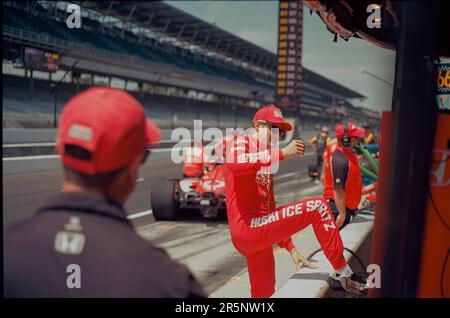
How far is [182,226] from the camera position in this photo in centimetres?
823

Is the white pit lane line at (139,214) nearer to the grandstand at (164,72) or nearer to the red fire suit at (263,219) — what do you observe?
the grandstand at (164,72)

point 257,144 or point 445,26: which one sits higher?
point 445,26

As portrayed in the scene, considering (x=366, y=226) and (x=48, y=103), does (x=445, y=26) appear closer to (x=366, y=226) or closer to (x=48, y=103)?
(x=366, y=226)

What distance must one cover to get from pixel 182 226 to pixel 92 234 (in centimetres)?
712

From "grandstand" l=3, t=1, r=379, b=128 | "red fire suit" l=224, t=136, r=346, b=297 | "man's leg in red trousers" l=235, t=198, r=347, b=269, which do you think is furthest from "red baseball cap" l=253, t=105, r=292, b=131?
"grandstand" l=3, t=1, r=379, b=128

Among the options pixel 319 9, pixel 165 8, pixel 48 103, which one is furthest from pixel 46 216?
pixel 48 103

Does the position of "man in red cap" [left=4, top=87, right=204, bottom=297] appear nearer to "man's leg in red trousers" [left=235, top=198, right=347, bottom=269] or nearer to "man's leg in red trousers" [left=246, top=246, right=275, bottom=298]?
"man's leg in red trousers" [left=235, top=198, right=347, bottom=269]

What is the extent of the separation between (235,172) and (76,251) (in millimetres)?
1813

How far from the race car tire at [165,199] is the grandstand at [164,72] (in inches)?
129

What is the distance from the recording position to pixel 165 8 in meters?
18.0

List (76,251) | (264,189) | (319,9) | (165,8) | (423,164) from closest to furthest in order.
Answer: (76,251), (423,164), (319,9), (264,189), (165,8)

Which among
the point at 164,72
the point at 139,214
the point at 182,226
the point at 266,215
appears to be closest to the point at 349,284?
the point at 266,215
